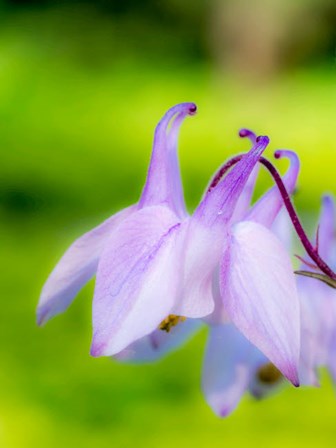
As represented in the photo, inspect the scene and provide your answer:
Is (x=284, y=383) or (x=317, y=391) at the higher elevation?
(x=284, y=383)

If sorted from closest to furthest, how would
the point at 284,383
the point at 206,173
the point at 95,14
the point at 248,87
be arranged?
1. the point at 284,383
2. the point at 206,173
3. the point at 248,87
4. the point at 95,14

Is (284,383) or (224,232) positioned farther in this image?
(284,383)

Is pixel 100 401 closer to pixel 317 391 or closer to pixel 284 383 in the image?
pixel 317 391

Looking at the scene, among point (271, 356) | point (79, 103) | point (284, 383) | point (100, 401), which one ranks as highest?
point (271, 356)

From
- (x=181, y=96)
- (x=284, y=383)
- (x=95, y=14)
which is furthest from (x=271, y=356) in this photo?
(x=95, y=14)

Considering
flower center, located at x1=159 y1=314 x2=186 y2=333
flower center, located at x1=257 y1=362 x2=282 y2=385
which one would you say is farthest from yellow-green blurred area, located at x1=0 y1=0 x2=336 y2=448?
flower center, located at x1=159 y1=314 x2=186 y2=333

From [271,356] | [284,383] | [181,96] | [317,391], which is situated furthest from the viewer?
[181,96]

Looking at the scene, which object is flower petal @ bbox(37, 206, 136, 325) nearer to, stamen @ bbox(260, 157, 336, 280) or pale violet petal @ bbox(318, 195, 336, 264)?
stamen @ bbox(260, 157, 336, 280)

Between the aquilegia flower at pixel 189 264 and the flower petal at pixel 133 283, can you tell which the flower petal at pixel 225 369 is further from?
the flower petal at pixel 133 283
